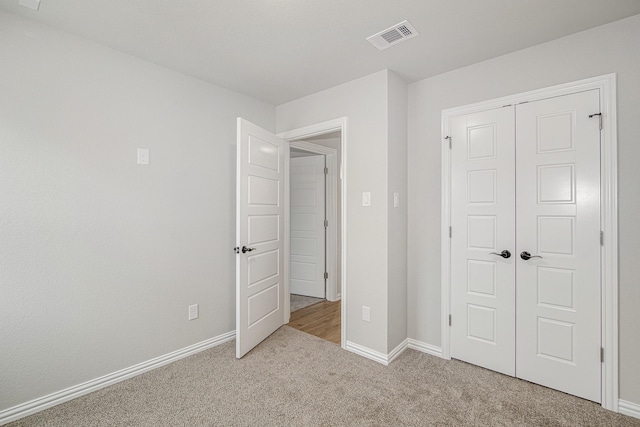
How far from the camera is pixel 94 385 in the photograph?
84.0 inches

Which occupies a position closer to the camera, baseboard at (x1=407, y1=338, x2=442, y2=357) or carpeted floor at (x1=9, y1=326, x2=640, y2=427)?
carpeted floor at (x1=9, y1=326, x2=640, y2=427)

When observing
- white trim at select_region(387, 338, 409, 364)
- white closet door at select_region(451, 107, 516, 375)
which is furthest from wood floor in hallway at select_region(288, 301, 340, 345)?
white closet door at select_region(451, 107, 516, 375)

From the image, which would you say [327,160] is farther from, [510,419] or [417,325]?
[510,419]

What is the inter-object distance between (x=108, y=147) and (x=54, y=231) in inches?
27.1

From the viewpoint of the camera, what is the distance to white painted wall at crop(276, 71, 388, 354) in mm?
2578

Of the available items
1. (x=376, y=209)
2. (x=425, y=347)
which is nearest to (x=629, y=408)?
(x=425, y=347)

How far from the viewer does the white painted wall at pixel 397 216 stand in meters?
2.59

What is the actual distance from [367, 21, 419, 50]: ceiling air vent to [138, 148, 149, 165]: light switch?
6.34ft

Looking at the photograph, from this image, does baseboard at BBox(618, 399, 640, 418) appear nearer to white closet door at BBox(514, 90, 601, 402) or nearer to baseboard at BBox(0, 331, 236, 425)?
white closet door at BBox(514, 90, 601, 402)

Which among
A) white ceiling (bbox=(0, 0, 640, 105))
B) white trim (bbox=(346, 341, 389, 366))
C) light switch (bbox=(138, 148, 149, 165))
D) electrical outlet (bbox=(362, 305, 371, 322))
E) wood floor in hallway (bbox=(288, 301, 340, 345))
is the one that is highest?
white ceiling (bbox=(0, 0, 640, 105))

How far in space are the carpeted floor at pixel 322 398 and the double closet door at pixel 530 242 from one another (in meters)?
0.22

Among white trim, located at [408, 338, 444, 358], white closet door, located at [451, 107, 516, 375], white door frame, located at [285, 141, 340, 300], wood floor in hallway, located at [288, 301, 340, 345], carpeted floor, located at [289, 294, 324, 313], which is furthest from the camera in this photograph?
white door frame, located at [285, 141, 340, 300]

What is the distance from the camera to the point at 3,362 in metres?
1.81

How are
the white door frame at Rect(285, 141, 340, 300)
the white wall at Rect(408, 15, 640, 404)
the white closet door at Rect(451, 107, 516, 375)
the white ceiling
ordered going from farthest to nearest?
the white door frame at Rect(285, 141, 340, 300) → the white closet door at Rect(451, 107, 516, 375) → the white wall at Rect(408, 15, 640, 404) → the white ceiling
